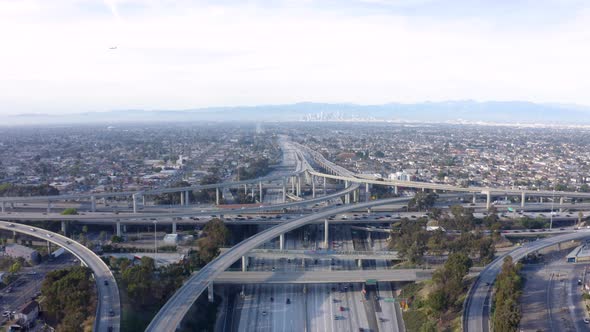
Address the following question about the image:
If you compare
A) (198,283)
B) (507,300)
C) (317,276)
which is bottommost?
(317,276)

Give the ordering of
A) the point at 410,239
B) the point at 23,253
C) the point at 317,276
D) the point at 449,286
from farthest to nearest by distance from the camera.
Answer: the point at 410,239 → the point at 23,253 → the point at 317,276 → the point at 449,286

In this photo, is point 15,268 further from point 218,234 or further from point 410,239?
point 410,239

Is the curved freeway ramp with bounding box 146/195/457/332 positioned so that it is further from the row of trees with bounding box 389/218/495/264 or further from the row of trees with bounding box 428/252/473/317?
the row of trees with bounding box 428/252/473/317

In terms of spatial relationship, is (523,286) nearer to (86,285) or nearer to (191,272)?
(191,272)

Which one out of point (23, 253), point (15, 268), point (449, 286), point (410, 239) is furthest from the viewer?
point (410, 239)

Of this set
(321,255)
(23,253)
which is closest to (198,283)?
(321,255)

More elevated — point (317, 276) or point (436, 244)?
point (436, 244)

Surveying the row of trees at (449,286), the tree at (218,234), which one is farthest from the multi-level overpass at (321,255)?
the row of trees at (449,286)

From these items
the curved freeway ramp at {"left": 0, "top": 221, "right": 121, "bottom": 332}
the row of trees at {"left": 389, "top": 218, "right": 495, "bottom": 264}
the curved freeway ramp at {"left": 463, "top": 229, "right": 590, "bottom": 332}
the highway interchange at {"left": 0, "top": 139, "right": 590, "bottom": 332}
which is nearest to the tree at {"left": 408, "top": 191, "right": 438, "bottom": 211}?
the highway interchange at {"left": 0, "top": 139, "right": 590, "bottom": 332}
